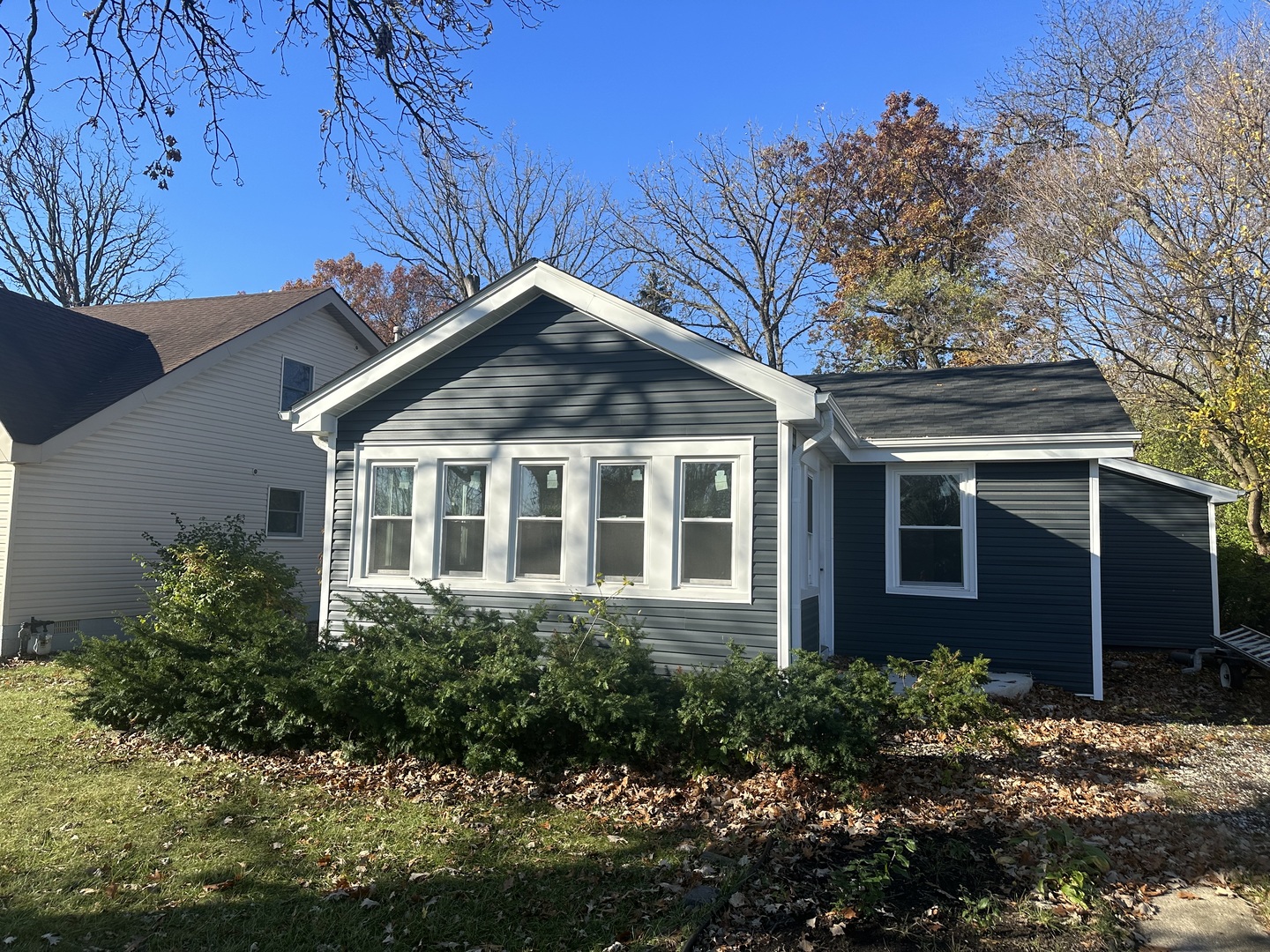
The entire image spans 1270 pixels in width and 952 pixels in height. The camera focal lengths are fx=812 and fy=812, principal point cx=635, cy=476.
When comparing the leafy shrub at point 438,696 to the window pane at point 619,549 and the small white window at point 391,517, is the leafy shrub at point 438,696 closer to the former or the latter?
the window pane at point 619,549

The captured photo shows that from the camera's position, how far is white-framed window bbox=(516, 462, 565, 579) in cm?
927

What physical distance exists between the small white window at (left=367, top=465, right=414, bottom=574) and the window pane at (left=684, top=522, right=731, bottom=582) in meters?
3.48

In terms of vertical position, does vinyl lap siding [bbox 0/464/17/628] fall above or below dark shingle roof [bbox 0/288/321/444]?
below

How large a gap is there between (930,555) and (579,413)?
5.00 m

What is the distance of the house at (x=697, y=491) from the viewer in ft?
28.0

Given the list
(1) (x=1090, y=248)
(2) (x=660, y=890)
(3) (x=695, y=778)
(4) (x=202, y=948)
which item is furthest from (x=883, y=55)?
(4) (x=202, y=948)

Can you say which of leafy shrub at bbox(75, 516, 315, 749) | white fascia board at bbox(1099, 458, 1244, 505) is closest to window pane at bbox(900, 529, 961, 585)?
white fascia board at bbox(1099, 458, 1244, 505)

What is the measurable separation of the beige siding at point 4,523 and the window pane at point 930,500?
12.8 metres

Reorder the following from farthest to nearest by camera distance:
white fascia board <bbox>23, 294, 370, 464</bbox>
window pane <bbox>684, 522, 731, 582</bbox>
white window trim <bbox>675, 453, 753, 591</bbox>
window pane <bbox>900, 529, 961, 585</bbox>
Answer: white fascia board <bbox>23, 294, 370, 464</bbox> → window pane <bbox>900, 529, 961, 585</bbox> → window pane <bbox>684, 522, 731, 582</bbox> → white window trim <bbox>675, 453, 753, 591</bbox>

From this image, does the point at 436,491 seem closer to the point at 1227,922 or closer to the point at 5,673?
the point at 5,673

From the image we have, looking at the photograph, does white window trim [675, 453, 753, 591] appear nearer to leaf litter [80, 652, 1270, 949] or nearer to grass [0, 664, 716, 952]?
leaf litter [80, 652, 1270, 949]

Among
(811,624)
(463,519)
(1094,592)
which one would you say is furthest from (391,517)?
(1094,592)

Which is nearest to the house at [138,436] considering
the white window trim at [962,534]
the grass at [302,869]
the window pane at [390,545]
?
the window pane at [390,545]

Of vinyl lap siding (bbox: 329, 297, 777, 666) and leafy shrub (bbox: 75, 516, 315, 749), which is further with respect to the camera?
vinyl lap siding (bbox: 329, 297, 777, 666)
